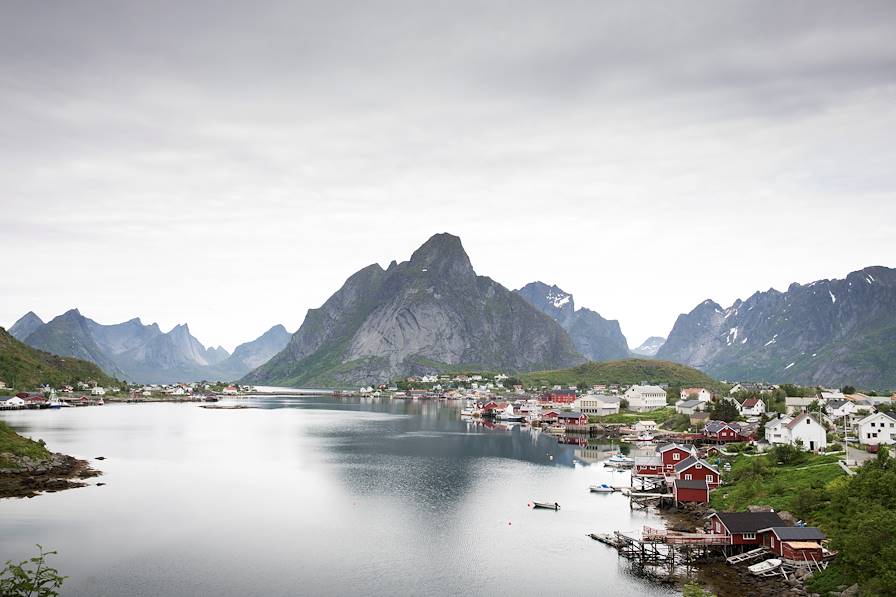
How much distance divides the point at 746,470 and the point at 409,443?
5811cm

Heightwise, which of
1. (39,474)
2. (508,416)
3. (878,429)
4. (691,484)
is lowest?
(508,416)

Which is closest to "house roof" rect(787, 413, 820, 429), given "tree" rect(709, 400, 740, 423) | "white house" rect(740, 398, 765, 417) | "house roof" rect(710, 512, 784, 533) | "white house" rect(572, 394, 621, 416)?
"tree" rect(709, 400, 740, 423)

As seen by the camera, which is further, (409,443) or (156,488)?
(409,443)

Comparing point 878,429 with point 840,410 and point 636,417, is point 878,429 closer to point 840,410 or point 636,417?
point 840,410

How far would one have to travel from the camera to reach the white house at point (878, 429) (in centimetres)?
7075

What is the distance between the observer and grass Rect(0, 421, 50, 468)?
2904 inches

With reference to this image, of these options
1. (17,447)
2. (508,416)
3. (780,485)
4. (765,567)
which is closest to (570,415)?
(508,416)

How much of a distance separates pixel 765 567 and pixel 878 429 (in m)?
39.5

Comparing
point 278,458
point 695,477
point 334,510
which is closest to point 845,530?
point 695,477

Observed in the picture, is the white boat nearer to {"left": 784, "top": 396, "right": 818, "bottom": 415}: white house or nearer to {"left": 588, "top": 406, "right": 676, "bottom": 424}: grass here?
{"left": 588, "top": 406, "right": 676, "bottom": 424}: grass

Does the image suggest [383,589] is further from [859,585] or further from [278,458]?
[278,458]

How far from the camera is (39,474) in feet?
235

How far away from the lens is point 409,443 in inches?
4350

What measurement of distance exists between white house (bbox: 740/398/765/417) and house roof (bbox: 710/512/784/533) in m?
72.5
